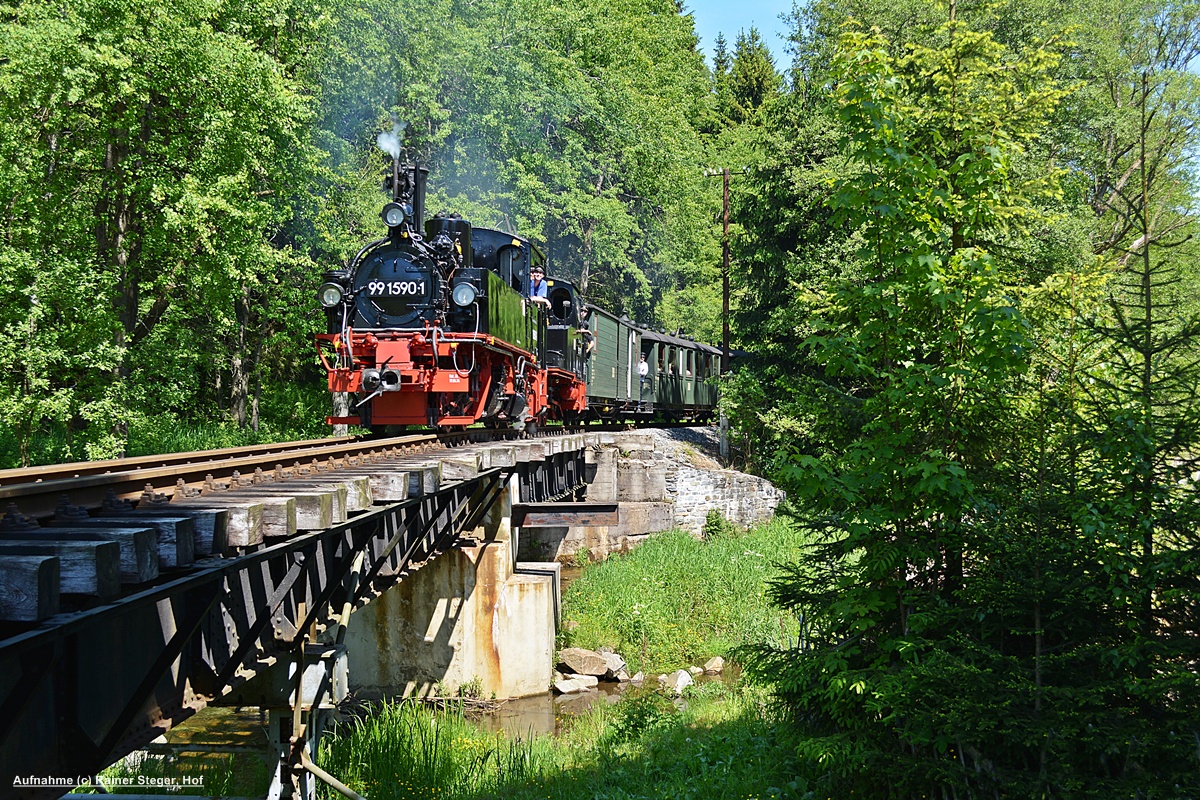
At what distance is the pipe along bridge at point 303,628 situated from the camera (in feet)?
11.3

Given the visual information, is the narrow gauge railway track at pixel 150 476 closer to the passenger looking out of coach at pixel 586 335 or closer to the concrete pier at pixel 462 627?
the concrete pier at pixel 462 627

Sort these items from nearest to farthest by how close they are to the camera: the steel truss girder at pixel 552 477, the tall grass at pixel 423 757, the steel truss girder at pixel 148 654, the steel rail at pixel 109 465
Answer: the steel truss girder at pixel 148 654 → the steel rail at pixel 109 465 → the tall grass at pixel 423 757 → the steel truss girder at pixel 552 477

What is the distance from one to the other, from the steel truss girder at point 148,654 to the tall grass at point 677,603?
369 inches

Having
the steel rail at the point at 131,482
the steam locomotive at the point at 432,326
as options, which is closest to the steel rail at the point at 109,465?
the steel rail at the point at 131,482

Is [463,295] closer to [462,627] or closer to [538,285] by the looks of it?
[462,627]

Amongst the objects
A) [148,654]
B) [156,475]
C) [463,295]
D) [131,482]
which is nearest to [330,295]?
[463,295]

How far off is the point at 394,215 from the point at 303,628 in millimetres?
8261

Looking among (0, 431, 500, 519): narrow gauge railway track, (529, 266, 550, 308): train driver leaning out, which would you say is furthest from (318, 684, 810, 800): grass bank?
(529, 266, 550, 308): train driver leaning out

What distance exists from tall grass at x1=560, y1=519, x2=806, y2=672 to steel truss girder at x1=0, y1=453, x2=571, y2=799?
30.8 feet

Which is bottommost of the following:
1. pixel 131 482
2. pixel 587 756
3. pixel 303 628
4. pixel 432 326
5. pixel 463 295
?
pixel 587 756

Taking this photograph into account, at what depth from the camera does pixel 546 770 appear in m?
10.0

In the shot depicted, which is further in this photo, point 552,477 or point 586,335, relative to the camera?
point 586,335

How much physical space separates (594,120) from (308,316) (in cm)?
1679

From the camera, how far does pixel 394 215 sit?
1327 cm
